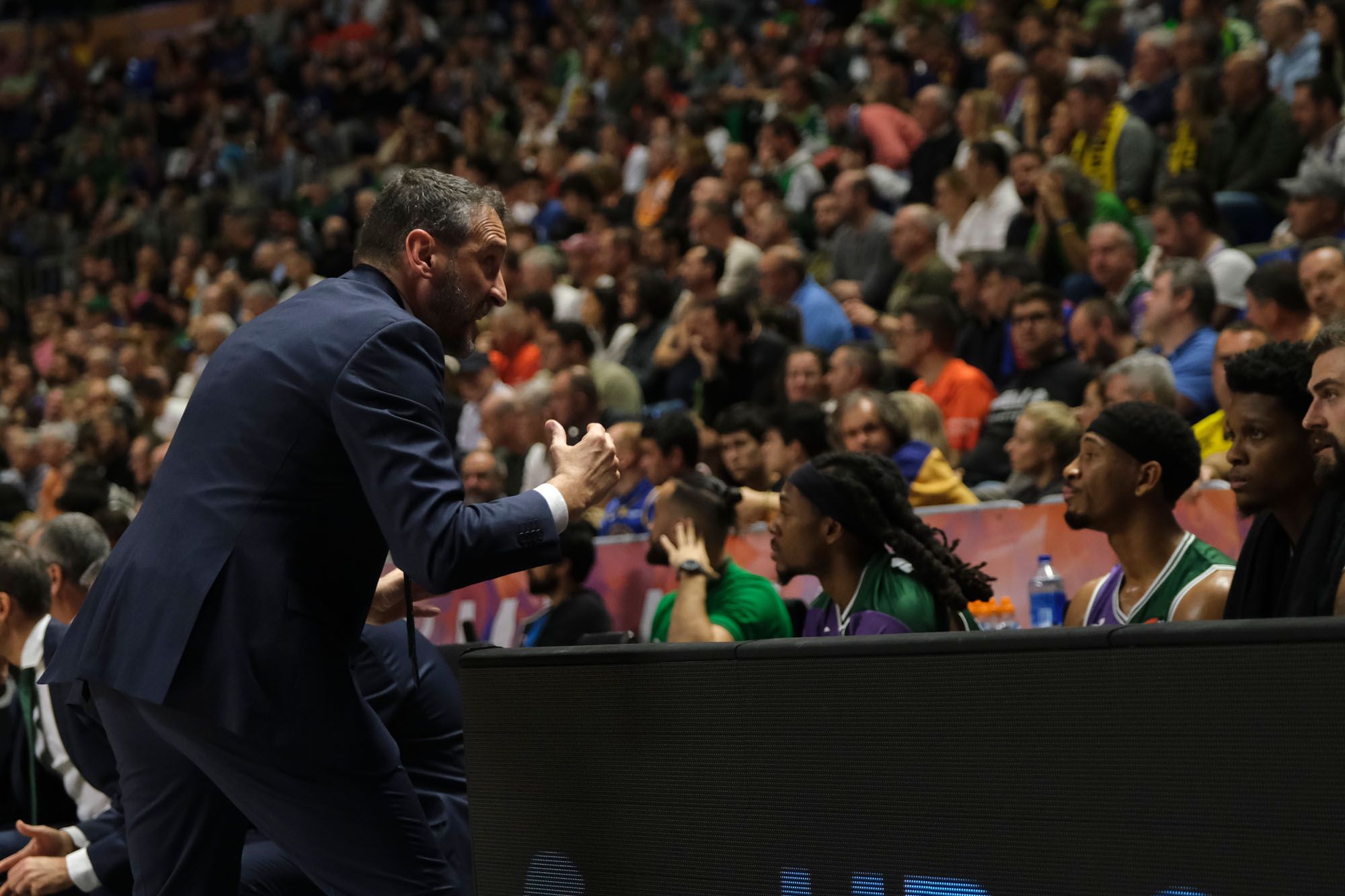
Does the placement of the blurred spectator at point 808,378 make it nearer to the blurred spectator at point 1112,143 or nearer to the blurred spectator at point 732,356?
the blurred spectator at point 732,356

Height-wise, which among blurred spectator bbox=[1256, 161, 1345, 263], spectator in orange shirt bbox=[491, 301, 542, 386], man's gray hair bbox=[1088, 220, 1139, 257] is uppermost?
blurred spectator bbox=[1256, 161, 1345, 263]

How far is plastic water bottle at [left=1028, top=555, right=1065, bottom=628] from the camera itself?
5270 mm

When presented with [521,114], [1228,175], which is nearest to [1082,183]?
[1228,175]

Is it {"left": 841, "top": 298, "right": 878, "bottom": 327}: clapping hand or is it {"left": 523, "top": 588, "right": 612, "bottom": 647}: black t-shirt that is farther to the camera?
{"left": 841, "top": 298, "right": 878, "bottom": 327}: clapping hand

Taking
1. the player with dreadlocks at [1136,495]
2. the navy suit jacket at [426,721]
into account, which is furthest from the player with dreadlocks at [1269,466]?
the navy suit jacket at [426,721]

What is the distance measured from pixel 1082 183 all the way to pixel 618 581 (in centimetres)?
366

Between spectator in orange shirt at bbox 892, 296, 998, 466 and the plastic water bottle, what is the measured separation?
7.86 feet

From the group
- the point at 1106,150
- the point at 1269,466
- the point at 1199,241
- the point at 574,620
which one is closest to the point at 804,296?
the point at 1106,150

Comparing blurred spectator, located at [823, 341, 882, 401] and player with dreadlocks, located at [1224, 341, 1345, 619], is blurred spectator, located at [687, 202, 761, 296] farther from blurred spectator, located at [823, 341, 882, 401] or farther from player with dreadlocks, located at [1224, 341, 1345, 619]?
player with dreadlocks, located at [1224, 341, 1345, 619]

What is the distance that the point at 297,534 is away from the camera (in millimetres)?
2824

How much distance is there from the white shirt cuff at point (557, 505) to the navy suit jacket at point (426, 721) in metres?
1.23

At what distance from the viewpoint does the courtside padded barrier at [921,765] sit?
7.11 feet

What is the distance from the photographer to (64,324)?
16859 millimetres

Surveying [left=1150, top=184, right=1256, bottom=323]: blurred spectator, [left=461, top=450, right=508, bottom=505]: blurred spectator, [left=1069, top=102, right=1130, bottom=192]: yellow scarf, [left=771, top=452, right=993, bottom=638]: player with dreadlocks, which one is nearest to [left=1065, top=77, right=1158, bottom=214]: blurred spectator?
[left=1069, top=102, right=1130, bottom=192]: yellow scarf
